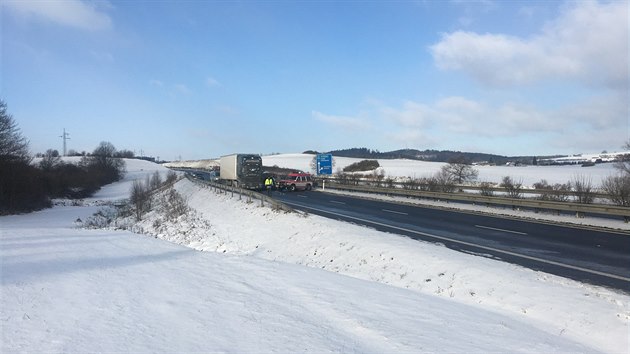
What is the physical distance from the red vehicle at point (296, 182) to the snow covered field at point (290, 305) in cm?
3641

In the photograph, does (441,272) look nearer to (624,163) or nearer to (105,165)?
(624,163)

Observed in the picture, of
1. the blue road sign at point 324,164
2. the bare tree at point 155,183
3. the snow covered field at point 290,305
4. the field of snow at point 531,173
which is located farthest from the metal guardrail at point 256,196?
the field of snow at point 531,173

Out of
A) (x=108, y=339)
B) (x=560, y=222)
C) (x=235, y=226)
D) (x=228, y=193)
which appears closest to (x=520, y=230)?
(x=560, y=222)

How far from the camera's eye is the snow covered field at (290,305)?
5.40 m

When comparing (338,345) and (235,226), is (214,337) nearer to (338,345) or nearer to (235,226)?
(338,345)

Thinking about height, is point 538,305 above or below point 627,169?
below

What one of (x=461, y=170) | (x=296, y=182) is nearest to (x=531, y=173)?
(x=461, y=170)

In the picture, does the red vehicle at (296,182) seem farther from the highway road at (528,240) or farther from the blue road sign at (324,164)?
the highway road at (528,240)

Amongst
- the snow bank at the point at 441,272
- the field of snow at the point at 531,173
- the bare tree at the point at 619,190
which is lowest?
the snow bank at the point at 441,272

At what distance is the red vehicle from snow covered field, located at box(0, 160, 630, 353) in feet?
119

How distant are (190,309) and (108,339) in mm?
1549

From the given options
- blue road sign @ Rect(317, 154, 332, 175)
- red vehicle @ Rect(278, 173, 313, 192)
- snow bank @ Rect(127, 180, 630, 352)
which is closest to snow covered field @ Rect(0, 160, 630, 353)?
snow bank @ Rect(127, 180, 630, 352)

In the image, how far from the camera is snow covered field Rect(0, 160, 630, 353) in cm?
540

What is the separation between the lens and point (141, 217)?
109 feet
